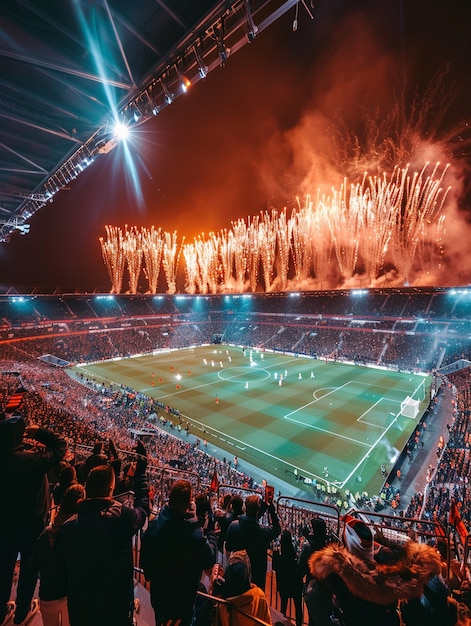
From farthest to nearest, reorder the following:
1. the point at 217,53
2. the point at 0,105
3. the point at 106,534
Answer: the point at 0,105, the point at 217,53, the point at 106,534

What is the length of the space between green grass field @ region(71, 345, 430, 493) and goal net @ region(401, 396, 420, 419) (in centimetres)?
61

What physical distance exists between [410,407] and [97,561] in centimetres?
3115

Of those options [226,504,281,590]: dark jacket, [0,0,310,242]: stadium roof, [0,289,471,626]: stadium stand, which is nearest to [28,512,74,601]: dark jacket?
[0,289,471,626]: stadium stand

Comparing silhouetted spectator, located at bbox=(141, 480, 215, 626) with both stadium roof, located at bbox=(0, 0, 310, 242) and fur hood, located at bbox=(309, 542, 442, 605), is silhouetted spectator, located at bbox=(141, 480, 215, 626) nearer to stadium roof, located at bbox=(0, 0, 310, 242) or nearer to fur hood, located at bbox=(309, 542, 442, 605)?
fur hood, located at bbox=(309, 542, 442, 605)

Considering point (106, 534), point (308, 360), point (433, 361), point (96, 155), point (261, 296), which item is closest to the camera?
point (106, 534)

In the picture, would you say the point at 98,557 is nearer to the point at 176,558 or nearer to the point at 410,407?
the point at 176,558

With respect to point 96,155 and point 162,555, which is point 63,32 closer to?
point 96,155

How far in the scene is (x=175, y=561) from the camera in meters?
2.71

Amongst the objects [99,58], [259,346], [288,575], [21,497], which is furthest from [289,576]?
[259,346]

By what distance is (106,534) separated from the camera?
2.49 metres

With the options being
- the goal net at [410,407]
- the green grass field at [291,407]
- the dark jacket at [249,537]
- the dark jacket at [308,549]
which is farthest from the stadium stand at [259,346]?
the goal net at [410,407]

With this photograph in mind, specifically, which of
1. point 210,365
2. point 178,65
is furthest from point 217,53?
point 210,365

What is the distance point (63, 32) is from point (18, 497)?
19.4ft

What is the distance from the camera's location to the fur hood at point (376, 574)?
2.31 m
